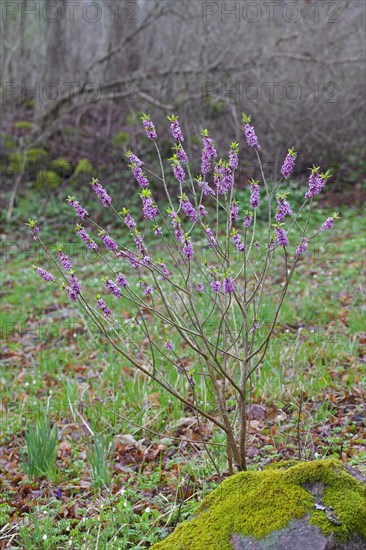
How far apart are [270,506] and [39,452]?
6.10 ft

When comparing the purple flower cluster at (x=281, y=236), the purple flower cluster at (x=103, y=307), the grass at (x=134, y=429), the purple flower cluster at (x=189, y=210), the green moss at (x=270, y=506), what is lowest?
the grass at (x=134, y=429)

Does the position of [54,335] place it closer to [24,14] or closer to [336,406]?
[336,406]

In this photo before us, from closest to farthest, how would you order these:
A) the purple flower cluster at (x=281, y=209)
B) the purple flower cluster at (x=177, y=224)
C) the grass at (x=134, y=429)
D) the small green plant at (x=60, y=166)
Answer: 1. the purple flower cluster at (x=281, y=209)
2. the purple flower cluster at (x=177, y=224)
3. the grass at (x=134, y=429)
4. the small green plant at (x=60, y=166)

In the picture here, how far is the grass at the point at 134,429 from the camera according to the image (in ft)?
10.1

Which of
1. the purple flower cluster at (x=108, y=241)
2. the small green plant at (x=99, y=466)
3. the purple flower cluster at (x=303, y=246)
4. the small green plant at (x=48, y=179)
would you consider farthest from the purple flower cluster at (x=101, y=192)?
the small green plant at (x=48, y=179)

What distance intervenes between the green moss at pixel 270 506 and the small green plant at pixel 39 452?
4.76ft

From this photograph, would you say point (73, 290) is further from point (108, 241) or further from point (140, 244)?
point (140, 244)

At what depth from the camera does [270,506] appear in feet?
6.92

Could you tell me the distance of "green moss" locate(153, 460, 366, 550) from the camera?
2.02 m

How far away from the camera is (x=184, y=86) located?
1428 centimetres

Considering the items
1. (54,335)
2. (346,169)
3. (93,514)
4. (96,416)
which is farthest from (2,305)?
(346,169)

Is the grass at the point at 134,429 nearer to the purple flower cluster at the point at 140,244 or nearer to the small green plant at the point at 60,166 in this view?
the purple flower cluster at the point at 140,244

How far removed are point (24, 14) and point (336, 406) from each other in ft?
47.7

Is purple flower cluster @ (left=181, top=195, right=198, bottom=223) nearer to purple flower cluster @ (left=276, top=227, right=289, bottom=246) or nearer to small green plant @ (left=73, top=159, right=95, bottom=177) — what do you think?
purple flower cluster @ (left=276, top=227, right=289, bottom=246)
